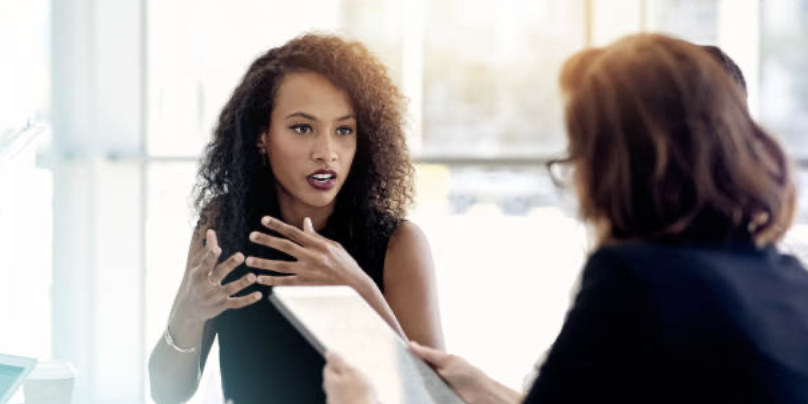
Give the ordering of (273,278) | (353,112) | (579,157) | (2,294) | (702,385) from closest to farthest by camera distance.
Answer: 1. (702,385)
2. (579,157)
3. (273,278)
4. (353,112)
5. (2,294)

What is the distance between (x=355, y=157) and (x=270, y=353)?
1.38ft

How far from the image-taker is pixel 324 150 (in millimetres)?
1661

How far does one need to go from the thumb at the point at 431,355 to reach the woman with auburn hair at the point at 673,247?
7.9 inches

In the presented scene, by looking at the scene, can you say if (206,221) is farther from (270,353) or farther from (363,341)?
(363,341)

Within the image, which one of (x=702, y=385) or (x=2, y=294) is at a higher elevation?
(x=702, y=385)

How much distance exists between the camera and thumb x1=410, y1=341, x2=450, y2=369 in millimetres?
1187

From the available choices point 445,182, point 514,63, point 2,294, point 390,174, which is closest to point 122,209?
point 2,294

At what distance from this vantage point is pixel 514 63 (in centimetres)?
368

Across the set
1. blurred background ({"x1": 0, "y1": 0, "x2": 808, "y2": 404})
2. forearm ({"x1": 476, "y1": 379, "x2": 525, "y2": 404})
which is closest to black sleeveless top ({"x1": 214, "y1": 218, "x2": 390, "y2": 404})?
forearm ({"x1": 476, "y1": 379, "x2": 525, "y2": 404})

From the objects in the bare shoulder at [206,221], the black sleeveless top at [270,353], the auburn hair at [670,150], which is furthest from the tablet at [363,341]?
the bare shoulder at [206,221]

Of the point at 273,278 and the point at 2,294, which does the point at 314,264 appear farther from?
the point at 2,294

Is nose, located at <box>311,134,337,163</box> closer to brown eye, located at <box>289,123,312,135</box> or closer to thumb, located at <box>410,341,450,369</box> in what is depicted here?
brown eye, located at <box>289,123,312,135</box>

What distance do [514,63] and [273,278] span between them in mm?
2345

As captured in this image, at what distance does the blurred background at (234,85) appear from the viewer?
321cm
